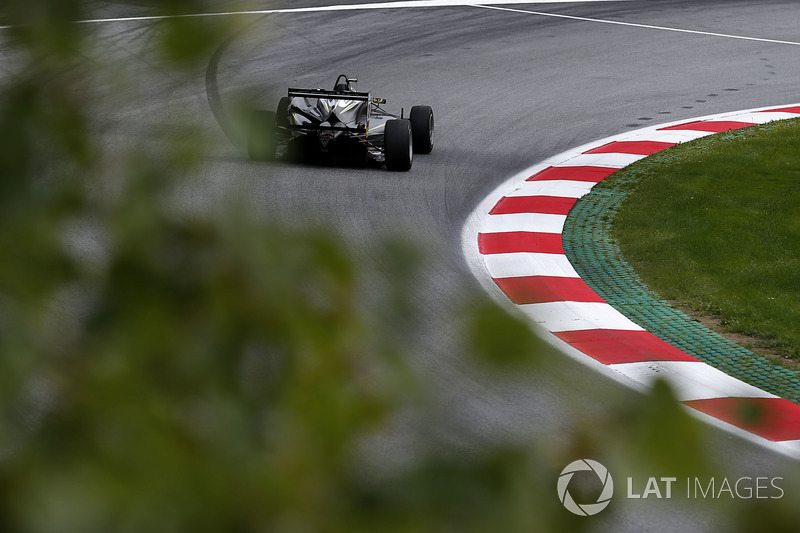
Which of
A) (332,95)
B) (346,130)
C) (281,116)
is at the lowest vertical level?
(346,130)

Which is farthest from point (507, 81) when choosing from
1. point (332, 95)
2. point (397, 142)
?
point (332, 95)

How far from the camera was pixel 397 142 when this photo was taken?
10.8 m

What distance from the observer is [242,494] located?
72 centimetres

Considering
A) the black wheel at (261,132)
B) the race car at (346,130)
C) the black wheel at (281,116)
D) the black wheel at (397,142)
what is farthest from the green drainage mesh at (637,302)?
the black wheel at (261,132)

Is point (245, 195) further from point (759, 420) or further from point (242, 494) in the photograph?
point (759, 420)

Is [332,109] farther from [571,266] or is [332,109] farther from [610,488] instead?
[610,488]

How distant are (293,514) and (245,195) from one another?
0.27m

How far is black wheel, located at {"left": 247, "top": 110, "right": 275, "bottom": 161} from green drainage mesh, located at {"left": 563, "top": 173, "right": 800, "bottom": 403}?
5.73m

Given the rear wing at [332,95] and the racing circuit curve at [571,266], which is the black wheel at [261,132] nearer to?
the racing circuit curve at [571,266]

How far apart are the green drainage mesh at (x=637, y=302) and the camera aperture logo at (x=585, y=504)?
A: 18.4 feet

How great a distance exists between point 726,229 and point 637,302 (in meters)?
2.01

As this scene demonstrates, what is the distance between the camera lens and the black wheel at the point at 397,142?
10766mm

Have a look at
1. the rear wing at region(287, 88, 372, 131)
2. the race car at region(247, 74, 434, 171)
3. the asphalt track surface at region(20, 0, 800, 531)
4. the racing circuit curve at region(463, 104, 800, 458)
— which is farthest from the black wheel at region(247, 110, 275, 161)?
the rear wing at region(287, 88, 372, 131)

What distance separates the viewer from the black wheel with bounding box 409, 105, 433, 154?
1155 centimetres
